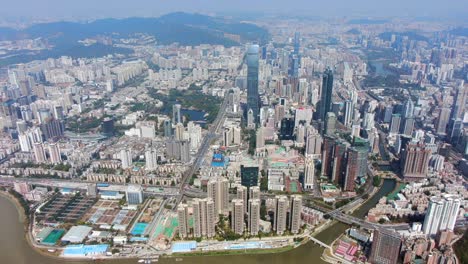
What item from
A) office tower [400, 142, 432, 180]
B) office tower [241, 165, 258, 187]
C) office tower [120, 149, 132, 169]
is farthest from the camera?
office tower [120, 149, 132, 169]

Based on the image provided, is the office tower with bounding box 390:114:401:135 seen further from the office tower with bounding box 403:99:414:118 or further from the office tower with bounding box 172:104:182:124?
Answer: the office tower with bounding box 172:104:182:124

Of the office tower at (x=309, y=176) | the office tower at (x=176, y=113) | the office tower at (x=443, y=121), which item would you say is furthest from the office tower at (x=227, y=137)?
the office tower at (x=443, y=121)

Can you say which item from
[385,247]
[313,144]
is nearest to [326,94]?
[313,144]

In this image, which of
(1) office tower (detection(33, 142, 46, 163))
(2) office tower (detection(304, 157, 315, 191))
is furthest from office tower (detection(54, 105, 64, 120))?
(2) office tower (detection(304, 157, 315, 191))

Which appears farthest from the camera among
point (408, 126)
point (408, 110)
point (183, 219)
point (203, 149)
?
point (408, 110)

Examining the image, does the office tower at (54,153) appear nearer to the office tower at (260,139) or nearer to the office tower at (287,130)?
the office tower at (260,139)

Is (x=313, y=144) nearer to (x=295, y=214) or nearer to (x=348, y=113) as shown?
(x=348, y=113)
